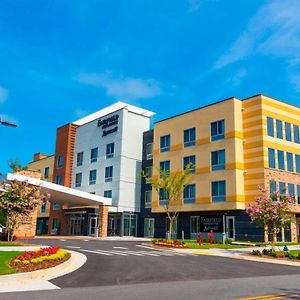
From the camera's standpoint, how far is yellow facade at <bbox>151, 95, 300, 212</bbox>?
3853 cm

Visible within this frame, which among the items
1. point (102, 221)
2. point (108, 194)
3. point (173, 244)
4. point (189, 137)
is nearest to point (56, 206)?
point (108, 194)

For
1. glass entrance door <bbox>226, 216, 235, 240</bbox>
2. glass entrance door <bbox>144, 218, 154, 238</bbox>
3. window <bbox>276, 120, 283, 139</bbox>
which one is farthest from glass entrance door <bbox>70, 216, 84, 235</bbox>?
window <bbox>276, 120, 283, 139</bbox>

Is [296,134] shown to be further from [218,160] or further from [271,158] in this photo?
[218,160]

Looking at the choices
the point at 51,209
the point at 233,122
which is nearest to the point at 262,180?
the point at 233,122

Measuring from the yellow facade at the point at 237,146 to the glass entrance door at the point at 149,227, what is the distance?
6227mm

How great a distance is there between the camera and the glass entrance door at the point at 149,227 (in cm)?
4894

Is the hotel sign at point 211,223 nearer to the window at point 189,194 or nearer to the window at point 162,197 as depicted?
the window at point 189,194

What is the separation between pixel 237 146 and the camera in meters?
39.5

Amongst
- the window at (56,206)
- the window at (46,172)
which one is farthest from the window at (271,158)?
the window at (46,172)

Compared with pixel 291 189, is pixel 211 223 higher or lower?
lower

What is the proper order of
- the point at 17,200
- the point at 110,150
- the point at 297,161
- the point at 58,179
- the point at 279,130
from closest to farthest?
the point at 17,200, the point at 279,130, the point at 297,161, the point at 110,150, the point at 58,179

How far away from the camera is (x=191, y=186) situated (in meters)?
43.8

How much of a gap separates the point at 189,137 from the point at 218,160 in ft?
17.1

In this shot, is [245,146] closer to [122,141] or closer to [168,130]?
[168,130]
